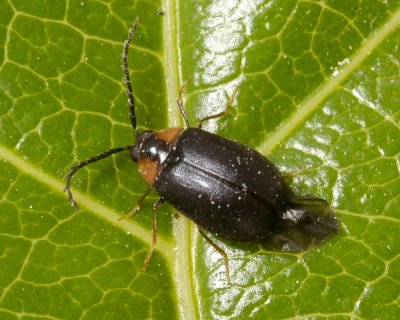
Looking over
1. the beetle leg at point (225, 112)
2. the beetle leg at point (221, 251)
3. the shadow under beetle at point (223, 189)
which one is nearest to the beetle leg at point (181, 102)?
the shadow under beetle at point (223, 189)

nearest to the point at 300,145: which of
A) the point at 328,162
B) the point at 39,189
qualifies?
the point at 328,162

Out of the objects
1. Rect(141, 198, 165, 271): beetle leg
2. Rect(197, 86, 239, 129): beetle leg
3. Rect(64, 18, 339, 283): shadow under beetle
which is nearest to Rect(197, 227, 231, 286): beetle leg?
Rect(64, 18, 339, 283): shadow under beetle

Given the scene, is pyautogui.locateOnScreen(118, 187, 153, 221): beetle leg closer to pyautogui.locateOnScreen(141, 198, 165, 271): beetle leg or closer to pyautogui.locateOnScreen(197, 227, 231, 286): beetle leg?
pyautogui.locateOnScreen(141, 198, 165, 271): beetle leg

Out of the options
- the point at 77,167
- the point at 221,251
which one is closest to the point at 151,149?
the point at 77,167

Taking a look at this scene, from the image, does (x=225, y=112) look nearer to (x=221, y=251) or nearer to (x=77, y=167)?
(x=221, y=251)

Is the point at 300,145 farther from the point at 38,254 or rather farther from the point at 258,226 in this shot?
the point at 38,254

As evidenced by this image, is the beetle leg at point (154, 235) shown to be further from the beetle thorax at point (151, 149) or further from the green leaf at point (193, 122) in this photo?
the beetle thorax at point (151, 149)
